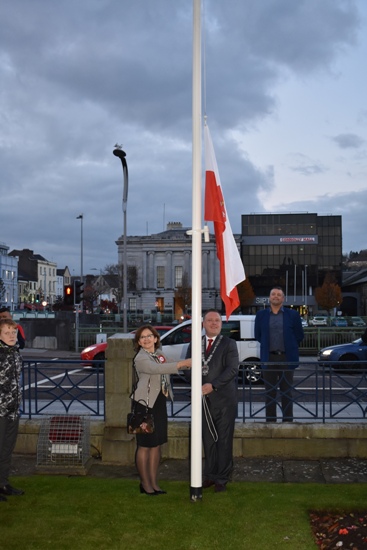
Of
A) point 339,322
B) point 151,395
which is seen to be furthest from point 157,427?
point 339,322

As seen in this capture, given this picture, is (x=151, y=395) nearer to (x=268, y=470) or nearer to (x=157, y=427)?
(x=157, y=427)

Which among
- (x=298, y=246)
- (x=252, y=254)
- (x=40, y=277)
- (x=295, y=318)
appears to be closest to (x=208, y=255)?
(x=252, y=254)

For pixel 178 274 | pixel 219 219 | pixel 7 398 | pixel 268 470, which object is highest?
pixel 178 274

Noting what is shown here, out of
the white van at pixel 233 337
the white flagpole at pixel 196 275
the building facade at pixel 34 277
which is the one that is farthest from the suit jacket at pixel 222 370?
the building facade at pixel 34 277

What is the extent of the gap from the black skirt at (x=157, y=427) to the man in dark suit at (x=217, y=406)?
0.53 meters

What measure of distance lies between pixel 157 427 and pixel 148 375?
23.5 inches

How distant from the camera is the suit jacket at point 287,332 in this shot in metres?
8.86

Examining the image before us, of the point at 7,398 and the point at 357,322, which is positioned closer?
the point at 7,398

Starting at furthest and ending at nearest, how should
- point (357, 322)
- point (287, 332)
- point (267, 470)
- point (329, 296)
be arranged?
point (329, 296), point (357, 322), point (287, 332), point (267, 470)

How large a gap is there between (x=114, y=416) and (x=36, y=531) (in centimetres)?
291

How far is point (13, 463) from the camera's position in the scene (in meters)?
8.19

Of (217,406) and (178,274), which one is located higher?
(178,274)

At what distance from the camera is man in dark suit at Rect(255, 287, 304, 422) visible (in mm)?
8844

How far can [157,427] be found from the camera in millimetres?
6496
